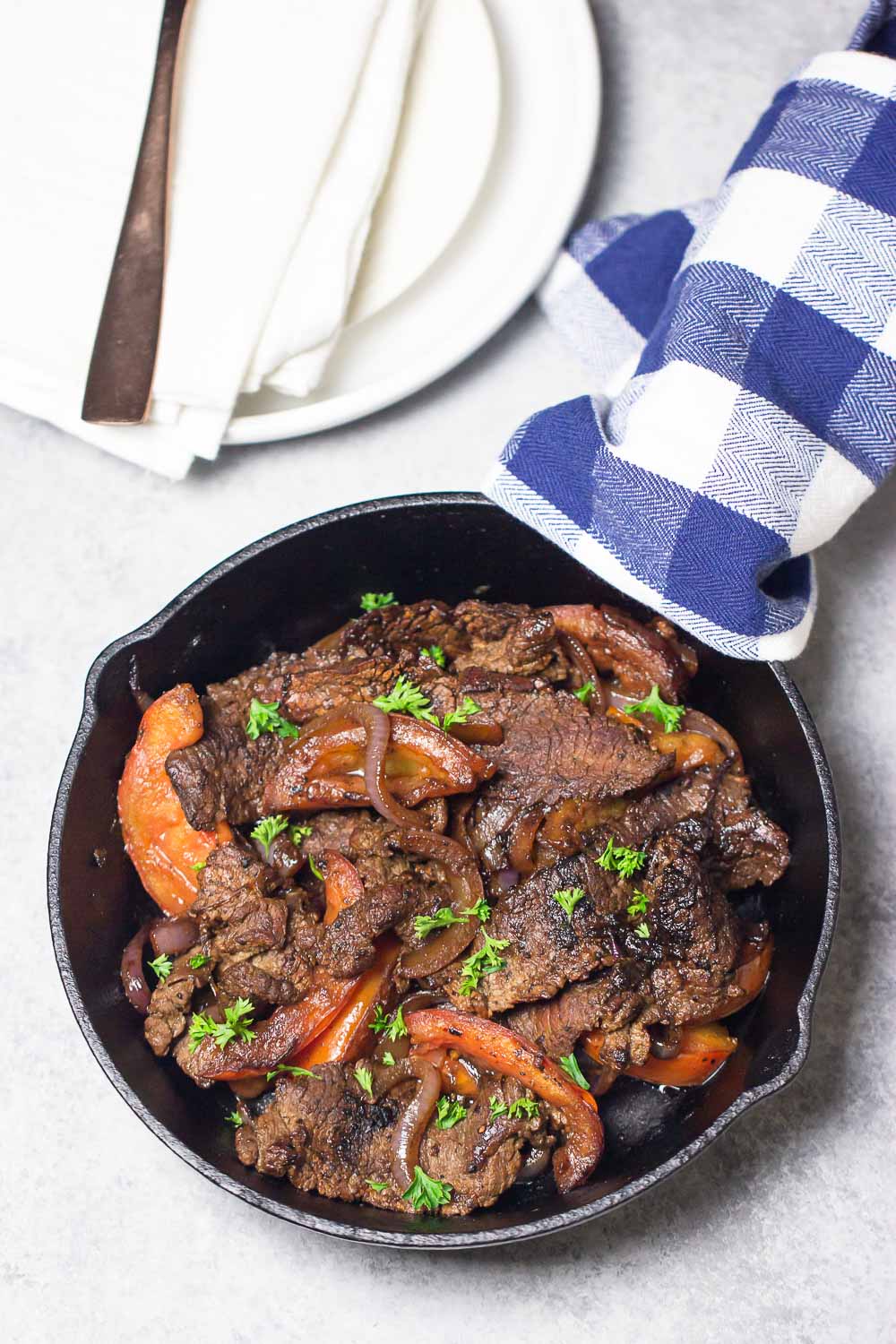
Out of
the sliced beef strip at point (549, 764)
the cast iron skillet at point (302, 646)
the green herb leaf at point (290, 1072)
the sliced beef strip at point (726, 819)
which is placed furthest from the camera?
the sliced beef strip at point (726, 819)

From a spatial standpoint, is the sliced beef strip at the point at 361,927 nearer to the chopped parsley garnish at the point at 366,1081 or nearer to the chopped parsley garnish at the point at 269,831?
the chopped parsley garnish at the point at 366,1081

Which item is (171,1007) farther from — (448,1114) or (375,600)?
(375,600)

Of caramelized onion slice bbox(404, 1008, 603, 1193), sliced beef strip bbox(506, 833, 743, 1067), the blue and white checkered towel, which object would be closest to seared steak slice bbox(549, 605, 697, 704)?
the blue and white checkered towel

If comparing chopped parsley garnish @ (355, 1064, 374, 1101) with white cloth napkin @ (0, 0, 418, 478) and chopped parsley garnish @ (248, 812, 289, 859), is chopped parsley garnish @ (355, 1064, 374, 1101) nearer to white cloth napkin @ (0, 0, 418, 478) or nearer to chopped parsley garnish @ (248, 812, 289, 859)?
chopped parsley garnish @ (248, 812, 289, 859)

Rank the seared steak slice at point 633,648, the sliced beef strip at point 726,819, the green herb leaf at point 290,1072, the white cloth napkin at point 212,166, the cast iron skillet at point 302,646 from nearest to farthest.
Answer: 1. the cast iron skillet at point 302,646
2. the green herb leaf at point 290,1072
3. the sliced beef strip at point 726,819
4. the seared steak slice at point 633,648
5. the white cloth napkin at point 212,166

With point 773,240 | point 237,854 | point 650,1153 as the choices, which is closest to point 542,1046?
point 650,1153

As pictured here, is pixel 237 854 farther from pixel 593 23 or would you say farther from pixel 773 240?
pixel 593 23

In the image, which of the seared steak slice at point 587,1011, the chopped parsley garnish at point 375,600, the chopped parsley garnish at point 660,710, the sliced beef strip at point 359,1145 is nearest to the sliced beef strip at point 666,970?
the seared steak slice at point 587,1011
